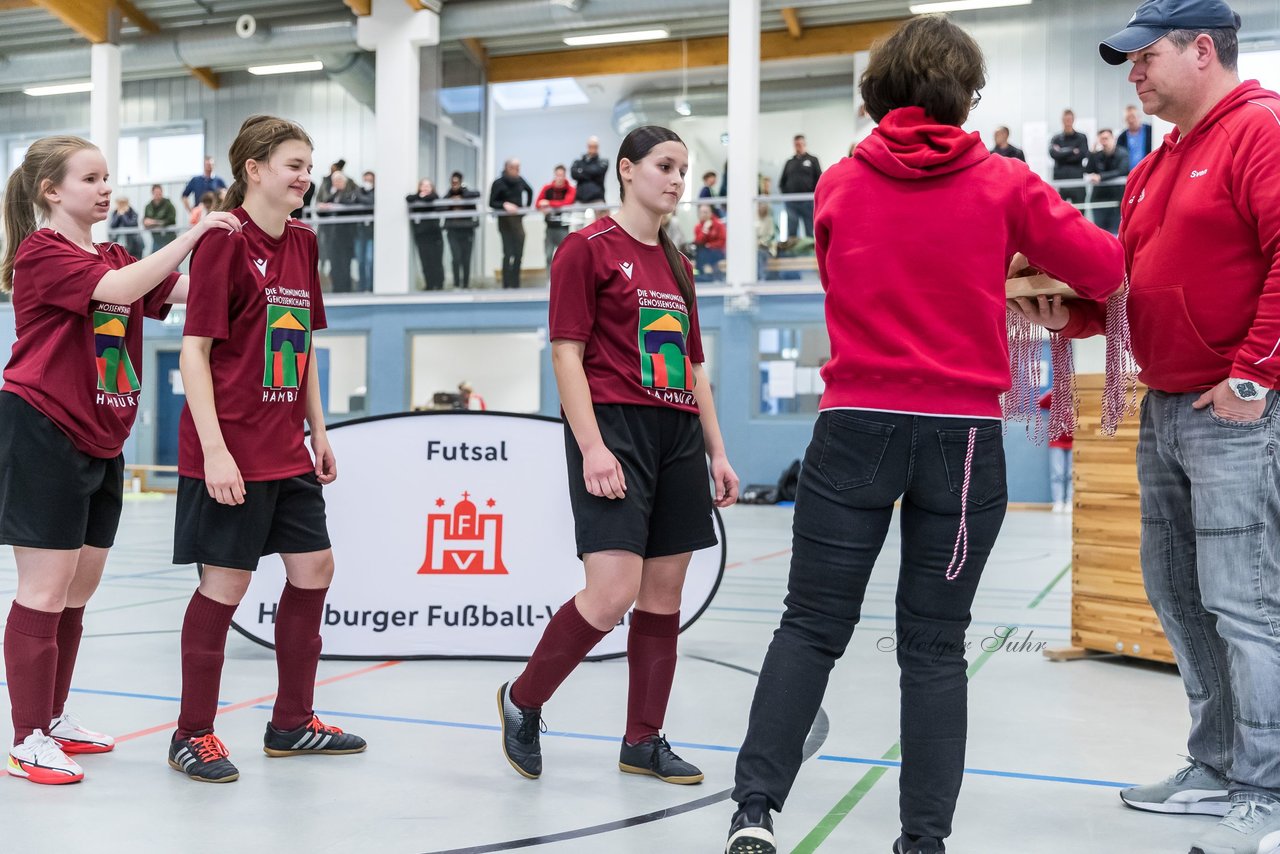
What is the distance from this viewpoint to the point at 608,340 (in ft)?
9.61

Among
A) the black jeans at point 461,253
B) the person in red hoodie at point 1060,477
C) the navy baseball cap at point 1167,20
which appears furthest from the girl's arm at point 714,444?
the black jeans at point 461,253

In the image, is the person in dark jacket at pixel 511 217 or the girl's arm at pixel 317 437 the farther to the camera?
the person in dark jacket at pixel 511 217

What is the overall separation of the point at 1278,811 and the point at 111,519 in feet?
9.37

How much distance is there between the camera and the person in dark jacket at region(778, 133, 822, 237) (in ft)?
53.7

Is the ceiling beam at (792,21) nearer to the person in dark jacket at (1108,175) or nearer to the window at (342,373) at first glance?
the person in dark jacket at (1108,175)

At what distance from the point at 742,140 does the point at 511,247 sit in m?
3.77

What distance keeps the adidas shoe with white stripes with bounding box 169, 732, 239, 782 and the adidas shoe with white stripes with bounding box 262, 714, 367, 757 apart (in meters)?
0.18

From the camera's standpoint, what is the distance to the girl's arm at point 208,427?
2.85m

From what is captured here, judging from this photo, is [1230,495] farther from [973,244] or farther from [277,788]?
[277,788]

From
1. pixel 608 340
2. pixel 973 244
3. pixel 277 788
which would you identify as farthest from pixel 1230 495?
pixel 277 788

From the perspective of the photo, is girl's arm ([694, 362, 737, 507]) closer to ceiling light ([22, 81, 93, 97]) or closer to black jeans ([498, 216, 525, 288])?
black jeans ([498, 216, 525, 288])

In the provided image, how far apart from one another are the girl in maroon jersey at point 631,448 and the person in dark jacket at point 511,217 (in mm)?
14585

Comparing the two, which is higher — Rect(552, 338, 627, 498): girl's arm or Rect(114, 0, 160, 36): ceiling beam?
Rect(114, 0, 160, 36): ceiling beam

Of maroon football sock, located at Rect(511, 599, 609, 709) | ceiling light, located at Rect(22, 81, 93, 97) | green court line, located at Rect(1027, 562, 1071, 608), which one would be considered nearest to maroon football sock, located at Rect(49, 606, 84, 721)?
maroon football sock, located at Rect(511, 599, 609, 709)
